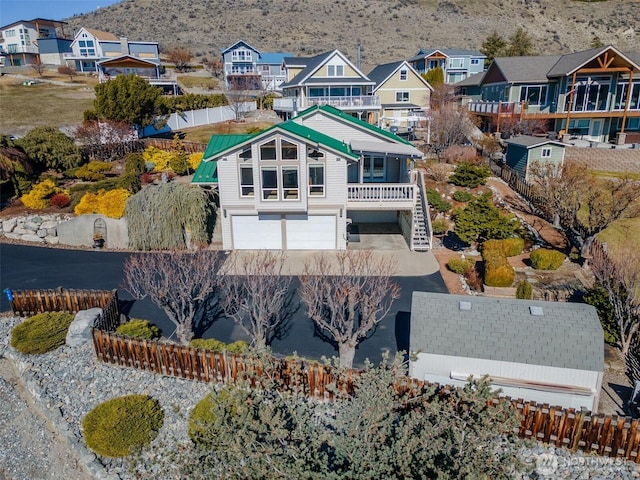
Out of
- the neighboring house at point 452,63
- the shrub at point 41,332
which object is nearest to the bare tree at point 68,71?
the neighboring house at point 452,63

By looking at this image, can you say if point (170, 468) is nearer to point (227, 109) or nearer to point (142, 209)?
point (142, 209)

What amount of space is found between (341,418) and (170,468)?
4.56 metres

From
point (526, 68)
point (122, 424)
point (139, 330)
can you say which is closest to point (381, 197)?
point (139, 330)

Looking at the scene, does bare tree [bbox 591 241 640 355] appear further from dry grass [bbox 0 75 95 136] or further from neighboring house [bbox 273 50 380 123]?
dry grass [bbox 0 75 95 136]

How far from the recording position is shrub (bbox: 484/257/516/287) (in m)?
18.8

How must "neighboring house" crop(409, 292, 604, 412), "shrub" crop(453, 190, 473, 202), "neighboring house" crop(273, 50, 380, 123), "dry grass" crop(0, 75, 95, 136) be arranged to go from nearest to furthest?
"neighboring house" crop(409, 292, 604, 412) → "shrub" crop(453, 190, 473, 202) → "neighboring house" crop(273, 50, 380, 123) → "dry grass" crop(0, 75, 95, 136)

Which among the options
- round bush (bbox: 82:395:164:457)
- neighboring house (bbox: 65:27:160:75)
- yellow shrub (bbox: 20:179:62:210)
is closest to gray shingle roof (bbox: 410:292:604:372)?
round bush (bbox: 82:395:164:457)

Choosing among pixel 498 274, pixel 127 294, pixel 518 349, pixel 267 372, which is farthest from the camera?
pixel 498 274

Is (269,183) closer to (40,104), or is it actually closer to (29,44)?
(40,104)

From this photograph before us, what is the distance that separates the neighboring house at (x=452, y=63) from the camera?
66562mm

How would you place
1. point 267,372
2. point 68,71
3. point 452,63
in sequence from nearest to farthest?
1. point 267,372
2. point 68,71
3. point 452,63

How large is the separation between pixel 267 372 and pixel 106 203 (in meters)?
18.7

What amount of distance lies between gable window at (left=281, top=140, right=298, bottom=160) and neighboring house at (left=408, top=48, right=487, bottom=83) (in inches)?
2014

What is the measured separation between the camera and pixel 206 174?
24.7 metres
